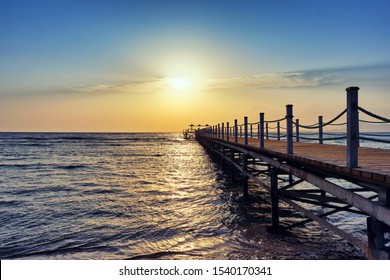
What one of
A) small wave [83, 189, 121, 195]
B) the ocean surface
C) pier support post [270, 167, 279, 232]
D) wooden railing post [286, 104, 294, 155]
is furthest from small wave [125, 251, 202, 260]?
small wave [83, 189, 121, 195]

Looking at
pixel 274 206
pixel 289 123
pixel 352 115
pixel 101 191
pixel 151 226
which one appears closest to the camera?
pixel 352 115

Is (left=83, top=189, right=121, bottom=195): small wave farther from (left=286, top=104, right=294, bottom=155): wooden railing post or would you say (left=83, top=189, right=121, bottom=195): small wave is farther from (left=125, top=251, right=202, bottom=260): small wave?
(left=286, top=104, right=294, bottom=155): wooden railing post

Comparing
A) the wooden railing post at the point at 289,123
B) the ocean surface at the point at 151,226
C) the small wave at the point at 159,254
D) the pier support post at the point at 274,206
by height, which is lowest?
the ocean surface at the point at 151,226

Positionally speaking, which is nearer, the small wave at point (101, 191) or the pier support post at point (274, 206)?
the pier support post at point (274, 206)

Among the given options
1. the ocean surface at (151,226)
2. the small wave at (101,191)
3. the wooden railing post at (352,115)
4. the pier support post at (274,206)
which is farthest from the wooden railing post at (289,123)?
the small wave at (101,191)

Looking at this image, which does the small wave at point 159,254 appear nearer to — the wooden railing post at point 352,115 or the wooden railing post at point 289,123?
the wooden railing post at point 289,123

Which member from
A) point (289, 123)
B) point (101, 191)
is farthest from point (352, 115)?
point (101, 191)

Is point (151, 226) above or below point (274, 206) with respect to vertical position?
below

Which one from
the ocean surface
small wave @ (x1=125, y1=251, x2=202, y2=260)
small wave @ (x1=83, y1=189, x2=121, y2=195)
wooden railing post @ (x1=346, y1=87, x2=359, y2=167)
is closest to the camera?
wooden railing post @ (x1=346, y1=87, x2=359, y2=167)

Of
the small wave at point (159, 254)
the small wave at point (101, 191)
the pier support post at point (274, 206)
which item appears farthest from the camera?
the small wave at point (101, 191)

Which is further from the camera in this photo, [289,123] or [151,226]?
[151,226]

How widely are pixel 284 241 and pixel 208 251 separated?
2068 millimetres

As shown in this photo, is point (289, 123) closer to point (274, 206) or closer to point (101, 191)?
point (274, 206)

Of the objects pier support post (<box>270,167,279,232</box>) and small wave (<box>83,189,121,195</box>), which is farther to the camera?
small wave (<box>83,189,121,195</box>)
